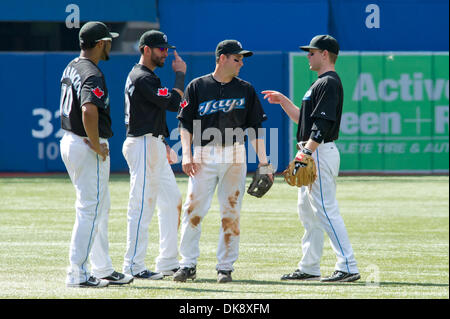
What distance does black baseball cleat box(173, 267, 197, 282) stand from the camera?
7.81 m

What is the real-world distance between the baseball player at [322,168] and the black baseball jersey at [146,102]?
46.9 inches

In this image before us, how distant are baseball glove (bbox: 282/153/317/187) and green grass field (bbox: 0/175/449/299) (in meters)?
0.89

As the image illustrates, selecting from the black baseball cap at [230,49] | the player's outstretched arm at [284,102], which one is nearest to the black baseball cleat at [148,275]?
the player's outstretched arm at [284,102]

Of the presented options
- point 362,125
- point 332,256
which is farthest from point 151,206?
point 362,125

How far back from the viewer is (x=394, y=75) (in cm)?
2200

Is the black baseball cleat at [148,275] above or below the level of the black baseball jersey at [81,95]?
below

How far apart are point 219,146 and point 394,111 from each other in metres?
14.6

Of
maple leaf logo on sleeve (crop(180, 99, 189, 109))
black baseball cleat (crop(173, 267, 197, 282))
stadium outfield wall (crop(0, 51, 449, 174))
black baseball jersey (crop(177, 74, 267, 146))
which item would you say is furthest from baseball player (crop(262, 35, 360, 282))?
stadium outfield wall (crop(0, 51, 449, 174))

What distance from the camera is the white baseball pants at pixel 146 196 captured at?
7.95m

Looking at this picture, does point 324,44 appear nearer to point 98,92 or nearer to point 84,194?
point 98,92

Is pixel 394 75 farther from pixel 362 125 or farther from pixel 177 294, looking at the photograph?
pixel 177 294

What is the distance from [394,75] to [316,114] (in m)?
14.7

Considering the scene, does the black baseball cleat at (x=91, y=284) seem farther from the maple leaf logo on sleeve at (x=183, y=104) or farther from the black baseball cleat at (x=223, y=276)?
the maple leaf logo on sleeve at (x=183, y=104)

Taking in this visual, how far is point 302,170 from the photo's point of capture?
25.4 ft
